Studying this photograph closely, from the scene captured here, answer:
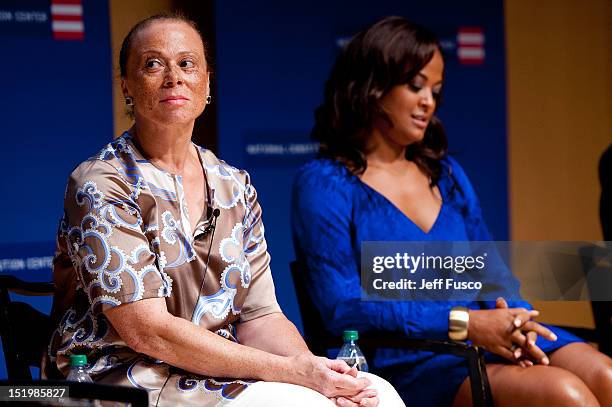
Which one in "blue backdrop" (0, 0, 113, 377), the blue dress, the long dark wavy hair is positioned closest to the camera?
the blue dress

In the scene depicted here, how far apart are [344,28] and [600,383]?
2544 millimetres

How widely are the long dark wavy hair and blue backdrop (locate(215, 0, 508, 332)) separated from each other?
45.9 inches

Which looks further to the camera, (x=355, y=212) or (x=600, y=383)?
(x=355, y=212)

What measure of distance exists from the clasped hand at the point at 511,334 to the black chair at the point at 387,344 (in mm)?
229

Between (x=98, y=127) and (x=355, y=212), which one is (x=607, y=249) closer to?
(x=355, y=212)

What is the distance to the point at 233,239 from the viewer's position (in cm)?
272

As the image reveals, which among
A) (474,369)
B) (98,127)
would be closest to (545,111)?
(98,127)

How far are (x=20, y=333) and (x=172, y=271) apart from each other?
1.70 feet

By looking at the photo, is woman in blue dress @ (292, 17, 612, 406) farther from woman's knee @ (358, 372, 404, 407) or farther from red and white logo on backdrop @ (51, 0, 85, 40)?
red and white logo on backdrop @ (51, 0, 85, 40)

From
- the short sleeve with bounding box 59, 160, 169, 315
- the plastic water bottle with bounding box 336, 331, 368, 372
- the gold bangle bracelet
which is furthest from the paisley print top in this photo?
the gold bangle bracelet

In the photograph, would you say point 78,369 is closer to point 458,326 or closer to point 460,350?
point 460,350

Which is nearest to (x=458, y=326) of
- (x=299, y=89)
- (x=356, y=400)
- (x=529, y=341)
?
(x=529, y=341)

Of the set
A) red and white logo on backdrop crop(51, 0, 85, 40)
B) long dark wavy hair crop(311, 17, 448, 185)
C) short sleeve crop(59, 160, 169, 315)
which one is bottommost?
short sleeve crop(59, 160, 169, 315)

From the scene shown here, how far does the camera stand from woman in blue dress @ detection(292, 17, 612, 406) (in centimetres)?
330
